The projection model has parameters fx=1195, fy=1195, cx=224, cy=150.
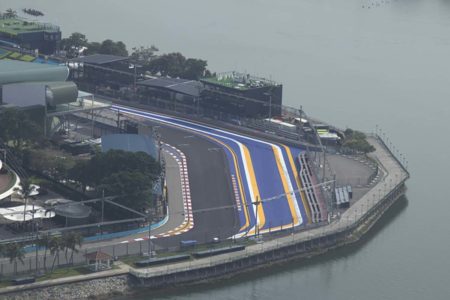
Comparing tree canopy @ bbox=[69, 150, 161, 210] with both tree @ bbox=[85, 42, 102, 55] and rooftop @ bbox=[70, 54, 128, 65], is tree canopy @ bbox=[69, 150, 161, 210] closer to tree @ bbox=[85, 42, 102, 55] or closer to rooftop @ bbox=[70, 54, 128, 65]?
rooftop @ bbox=[70, 54, 128, 65]

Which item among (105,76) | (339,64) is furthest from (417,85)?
(105,76)

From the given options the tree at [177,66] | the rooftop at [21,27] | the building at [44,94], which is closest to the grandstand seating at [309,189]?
the building at [44,94]

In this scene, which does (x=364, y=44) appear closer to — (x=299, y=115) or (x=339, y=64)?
(x=339, y=64)

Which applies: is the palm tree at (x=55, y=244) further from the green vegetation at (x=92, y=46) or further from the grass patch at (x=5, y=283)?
the green vegetation at (x=92, y=46)

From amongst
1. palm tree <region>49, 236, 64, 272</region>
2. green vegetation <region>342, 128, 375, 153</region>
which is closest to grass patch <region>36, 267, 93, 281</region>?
palm tree <region>49, 236, 64, 272</region>

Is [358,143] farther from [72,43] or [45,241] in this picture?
[72,43]
